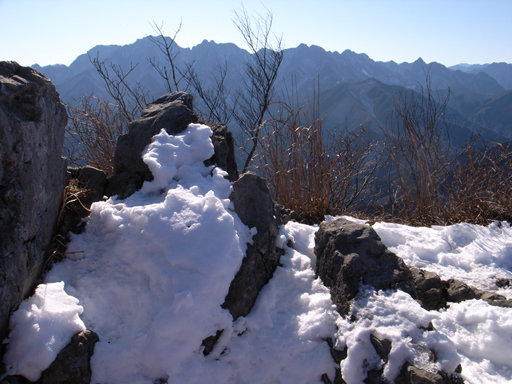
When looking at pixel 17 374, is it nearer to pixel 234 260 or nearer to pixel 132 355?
pixel 132 355

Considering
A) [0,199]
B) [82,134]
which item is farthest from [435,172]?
[82,134]

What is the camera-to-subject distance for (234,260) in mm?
1643

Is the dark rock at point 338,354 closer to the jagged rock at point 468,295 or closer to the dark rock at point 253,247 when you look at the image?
the dark rock at point 253,247

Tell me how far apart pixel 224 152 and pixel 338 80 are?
56.2 metres

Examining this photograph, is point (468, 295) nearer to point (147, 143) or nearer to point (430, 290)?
point (430, 290)

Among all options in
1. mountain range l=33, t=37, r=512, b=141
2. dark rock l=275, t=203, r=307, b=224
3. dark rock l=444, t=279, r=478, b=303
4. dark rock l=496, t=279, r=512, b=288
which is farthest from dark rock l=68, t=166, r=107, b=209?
mountain range l=33, t=37, r=512, b=141

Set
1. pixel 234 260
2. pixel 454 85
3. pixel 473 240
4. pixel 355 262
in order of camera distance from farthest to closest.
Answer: pixel 454 85, pixel 473 240, pixel 355 262, pixel 234 260

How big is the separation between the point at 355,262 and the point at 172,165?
4.63 feet

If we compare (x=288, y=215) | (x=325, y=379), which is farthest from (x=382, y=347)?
(x=288, y=215)

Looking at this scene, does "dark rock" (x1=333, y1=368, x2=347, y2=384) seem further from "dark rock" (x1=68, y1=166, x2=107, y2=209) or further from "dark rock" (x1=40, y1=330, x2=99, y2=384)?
"dark rock" (x1=68, y1=166, x2=107, y2=209)

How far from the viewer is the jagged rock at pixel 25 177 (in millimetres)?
1359

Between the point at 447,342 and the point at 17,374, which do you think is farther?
the point at 447,342

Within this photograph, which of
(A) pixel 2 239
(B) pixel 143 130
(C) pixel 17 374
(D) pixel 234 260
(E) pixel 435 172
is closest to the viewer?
(C) pixel 17 374

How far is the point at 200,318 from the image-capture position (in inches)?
56.8
